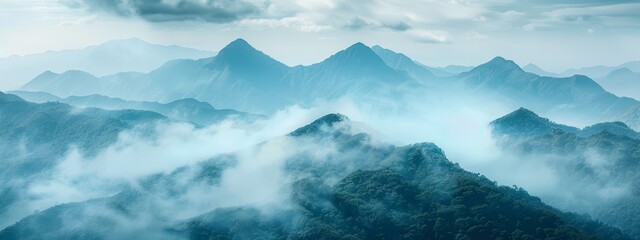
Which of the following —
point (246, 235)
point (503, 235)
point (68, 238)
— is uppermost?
point (503, 235)

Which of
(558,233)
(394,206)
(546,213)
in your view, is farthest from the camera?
(394,206)

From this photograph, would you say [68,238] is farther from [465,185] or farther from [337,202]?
[465,185]

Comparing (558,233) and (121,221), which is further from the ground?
(558,233)

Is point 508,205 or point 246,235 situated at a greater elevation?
point 508,205

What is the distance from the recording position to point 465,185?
192 m

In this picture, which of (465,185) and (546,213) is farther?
(465,185)

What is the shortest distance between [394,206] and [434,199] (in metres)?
15.1

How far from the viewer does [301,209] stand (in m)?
184

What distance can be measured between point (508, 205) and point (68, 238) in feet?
520

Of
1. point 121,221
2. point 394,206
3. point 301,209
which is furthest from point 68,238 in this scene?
point 394,206

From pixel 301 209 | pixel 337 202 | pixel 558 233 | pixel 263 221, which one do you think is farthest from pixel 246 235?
pixel 558 233

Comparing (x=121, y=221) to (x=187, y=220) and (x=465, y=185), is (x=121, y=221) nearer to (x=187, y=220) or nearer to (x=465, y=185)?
(x=187, y=220)

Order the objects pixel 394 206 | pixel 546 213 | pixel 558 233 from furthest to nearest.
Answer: pixel 394 206, pixel 546 213, pixel 558 233

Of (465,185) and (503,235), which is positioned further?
(465,185)
